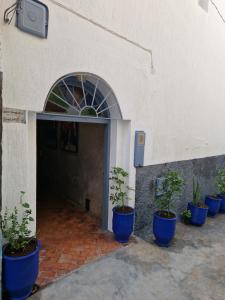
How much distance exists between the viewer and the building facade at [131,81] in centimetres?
321

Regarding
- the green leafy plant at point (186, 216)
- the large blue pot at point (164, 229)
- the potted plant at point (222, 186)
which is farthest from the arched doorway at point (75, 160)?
the potted plant at point (222, 186)

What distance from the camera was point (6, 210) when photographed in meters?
3.11

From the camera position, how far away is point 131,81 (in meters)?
4.82

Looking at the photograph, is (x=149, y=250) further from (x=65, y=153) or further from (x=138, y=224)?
(x=65, y=153)

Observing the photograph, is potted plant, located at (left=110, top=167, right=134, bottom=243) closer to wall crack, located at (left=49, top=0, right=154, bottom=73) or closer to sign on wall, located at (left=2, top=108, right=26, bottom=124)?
sign on wall, located at (left=2, top=108, right=26, bottom=124)

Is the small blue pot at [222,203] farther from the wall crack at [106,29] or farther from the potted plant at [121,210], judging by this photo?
the wall crack at [106,29]

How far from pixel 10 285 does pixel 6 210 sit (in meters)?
0.88

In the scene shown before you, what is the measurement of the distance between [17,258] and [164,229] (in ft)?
9.66

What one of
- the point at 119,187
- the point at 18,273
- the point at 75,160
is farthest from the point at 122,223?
the point at 75,160

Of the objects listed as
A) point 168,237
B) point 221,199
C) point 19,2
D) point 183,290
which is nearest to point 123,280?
point 183,290

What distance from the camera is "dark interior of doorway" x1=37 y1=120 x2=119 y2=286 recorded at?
4.29 meters

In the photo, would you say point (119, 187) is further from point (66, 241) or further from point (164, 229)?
point (66, 241)

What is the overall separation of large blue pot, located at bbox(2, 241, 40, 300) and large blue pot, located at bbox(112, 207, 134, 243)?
190cm

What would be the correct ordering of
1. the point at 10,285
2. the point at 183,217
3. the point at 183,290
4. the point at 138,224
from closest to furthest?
the point at 10,285, the point at 183,290, the point at 138,224, the point at 183,217
